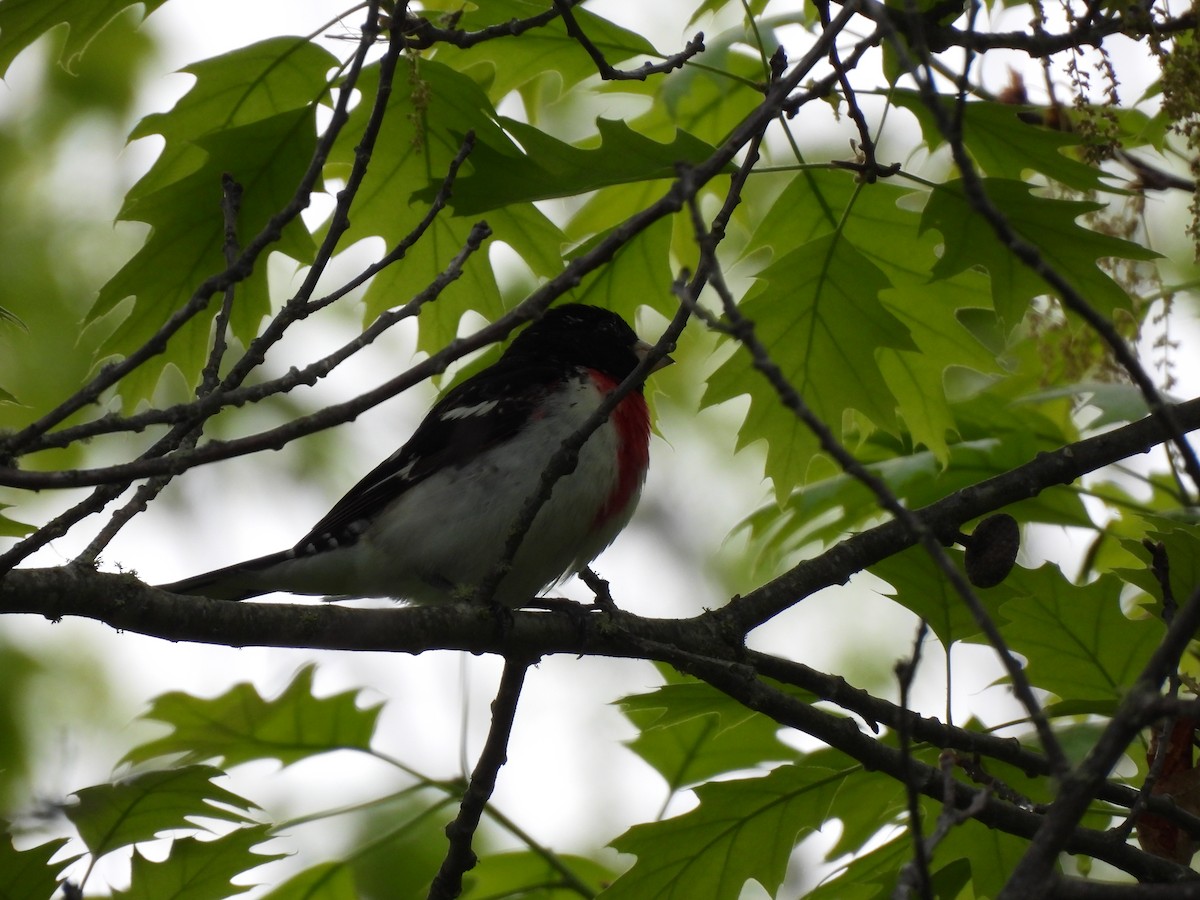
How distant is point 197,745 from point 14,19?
6.24ft

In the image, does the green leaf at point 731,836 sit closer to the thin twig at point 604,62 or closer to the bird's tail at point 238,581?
the bird's tail at point 238,581

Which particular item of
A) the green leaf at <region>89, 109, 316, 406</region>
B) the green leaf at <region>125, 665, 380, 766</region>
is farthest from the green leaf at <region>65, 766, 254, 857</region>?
the green leaf at <region>89, 109, 316, 406</region>

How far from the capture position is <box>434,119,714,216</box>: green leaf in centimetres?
295

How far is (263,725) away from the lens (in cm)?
364

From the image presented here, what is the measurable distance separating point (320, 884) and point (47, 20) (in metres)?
2.27

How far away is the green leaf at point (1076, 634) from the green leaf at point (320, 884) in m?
1.86

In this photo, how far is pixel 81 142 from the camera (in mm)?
7785

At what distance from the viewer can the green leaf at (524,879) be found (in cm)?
341

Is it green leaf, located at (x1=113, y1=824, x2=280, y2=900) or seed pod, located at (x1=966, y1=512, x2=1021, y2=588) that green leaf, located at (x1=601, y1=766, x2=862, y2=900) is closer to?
seed pod, located at (x1=966, y1=512, x2=1021, y2=588)

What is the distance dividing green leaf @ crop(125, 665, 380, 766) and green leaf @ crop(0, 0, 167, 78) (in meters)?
1.68

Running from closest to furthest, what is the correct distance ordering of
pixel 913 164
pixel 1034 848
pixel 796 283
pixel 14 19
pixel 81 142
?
pixel 1034 848, pixel 14 19, pixel 796 283, pixel 913 164, pixel 81 142

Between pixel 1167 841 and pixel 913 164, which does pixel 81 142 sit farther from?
pixel 1167 841

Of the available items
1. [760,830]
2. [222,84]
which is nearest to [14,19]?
[222,84]

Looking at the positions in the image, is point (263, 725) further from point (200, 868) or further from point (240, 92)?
point (240, 92)
